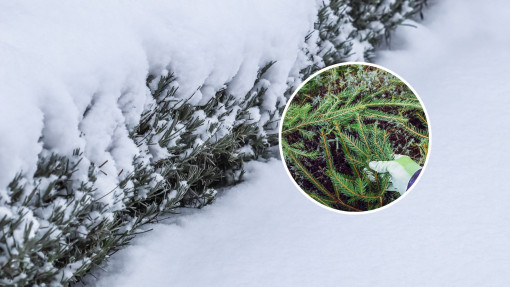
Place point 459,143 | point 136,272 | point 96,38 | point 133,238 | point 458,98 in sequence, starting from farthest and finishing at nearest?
point 458,98 < point 459,143 < point 133,238 < point 136,272 < point 96,38

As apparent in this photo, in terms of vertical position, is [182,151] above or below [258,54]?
below

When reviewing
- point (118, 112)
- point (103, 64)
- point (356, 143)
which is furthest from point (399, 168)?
point (103, 64)

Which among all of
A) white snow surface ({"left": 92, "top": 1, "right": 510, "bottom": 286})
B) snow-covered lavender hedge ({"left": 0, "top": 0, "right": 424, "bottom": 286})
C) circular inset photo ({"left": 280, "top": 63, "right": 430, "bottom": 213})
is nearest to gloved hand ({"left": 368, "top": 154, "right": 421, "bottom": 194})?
circular inset photo ({"left": 280, "top": 63, "right": 430, "bottom": 213})

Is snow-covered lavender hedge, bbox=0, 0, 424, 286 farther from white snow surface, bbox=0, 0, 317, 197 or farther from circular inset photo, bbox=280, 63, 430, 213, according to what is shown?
circular inset photo, bbox=280, 63, 430, 213

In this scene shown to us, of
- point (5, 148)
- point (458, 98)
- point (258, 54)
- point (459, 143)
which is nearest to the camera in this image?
point (5, 148)

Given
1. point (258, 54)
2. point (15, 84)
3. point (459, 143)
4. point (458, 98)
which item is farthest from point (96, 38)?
point (458, 98)

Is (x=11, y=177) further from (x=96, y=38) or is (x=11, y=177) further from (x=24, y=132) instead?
(x=96, y=38)

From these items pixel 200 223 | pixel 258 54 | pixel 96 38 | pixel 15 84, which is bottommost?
pixel 200 223

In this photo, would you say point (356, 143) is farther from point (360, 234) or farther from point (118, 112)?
point (118, 112)
